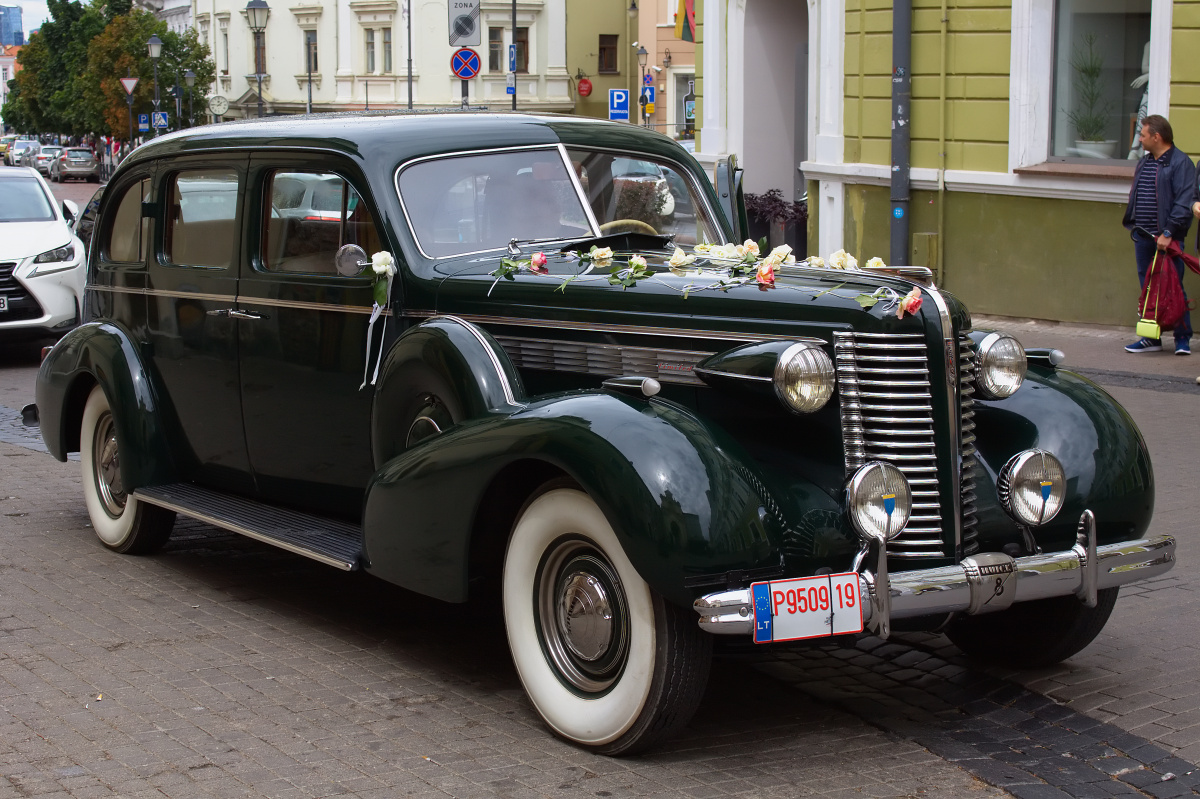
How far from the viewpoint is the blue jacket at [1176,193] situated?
36.5ft

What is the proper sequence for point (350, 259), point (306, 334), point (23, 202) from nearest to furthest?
point (350, 259) < point (306, 334) < point (23, 202)

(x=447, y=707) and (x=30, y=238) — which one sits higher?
(x=30, y=238)

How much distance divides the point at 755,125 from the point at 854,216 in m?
4.08

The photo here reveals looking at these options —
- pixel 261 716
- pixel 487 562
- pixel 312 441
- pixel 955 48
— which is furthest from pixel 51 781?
pixel 955 48

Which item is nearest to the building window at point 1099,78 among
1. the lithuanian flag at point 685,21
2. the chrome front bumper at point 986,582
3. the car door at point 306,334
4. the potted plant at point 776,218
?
the potted plant at point 776,218

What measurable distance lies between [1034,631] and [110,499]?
163 inches

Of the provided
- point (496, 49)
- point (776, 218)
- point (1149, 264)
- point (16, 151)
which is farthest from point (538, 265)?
point (16, 151)

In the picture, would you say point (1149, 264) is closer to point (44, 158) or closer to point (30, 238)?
point (30, 238)

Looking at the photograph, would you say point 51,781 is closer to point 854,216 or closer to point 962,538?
point 962,538

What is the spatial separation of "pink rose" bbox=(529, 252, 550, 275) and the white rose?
537 millimetres

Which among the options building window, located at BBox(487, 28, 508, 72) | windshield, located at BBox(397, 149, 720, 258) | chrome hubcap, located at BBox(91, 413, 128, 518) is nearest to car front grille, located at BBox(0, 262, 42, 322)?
chrome hubcap, located at BBox(91, 413, 128, 518)

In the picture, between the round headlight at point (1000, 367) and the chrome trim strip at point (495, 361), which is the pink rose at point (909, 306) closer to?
the round headlight at point (1000, 367)

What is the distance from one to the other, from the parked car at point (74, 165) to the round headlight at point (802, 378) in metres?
64.2

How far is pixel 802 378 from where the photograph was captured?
156 inches
